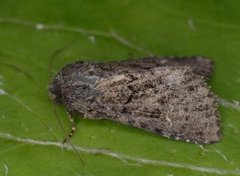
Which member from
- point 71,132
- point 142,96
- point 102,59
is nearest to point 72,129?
point 71,132

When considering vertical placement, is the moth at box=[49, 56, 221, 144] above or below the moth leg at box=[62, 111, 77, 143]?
above

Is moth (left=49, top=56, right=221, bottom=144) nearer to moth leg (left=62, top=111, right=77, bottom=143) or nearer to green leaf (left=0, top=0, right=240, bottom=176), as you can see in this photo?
moth leg (left=62, top=111, right=77, bottom=143)

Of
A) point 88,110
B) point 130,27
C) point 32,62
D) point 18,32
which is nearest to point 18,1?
point 18,32

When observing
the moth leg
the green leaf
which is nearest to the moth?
the moth leg

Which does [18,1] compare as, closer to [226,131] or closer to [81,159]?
[81,159]

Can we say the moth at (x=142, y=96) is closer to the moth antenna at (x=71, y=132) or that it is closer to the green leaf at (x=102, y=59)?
the moth antenna at (x=71, y=132)
